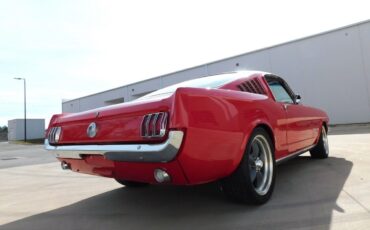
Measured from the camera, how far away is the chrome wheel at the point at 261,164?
3.62 meters

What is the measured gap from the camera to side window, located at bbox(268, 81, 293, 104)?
14.7 feet

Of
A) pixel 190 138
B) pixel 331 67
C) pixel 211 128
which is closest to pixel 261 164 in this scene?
pixel 211 128

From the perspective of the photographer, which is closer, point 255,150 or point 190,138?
point 190,138

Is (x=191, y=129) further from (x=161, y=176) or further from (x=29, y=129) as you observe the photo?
(x=29, y=129)

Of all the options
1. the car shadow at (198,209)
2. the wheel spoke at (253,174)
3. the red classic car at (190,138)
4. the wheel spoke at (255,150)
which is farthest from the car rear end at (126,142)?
the wheel spoke at (255,150)

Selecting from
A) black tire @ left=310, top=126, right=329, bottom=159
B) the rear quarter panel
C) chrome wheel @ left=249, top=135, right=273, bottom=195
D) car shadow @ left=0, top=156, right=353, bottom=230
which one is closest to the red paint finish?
the rear quarter panel

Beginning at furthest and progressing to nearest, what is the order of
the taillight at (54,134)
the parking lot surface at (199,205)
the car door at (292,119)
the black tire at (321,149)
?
1. the black tire at (321,149)
2. the car door at (292,119)
3. the taillight at (54,134)
4. the parking lot surface at (199,205)

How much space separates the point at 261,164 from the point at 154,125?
1398 mm

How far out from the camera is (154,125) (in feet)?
9.32

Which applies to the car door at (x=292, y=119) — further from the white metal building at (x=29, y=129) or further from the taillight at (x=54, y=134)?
the white metal building at (x=29, y=129)

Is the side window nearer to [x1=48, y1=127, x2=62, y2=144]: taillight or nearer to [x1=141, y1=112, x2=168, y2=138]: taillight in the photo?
[x1=141, y1=112, x2=168, y2=138]: taillight

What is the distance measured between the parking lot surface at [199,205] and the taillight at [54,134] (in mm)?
786

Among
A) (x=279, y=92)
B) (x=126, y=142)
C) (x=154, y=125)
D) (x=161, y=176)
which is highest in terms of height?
(x=279, y=92)

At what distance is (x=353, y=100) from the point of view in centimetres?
2003
